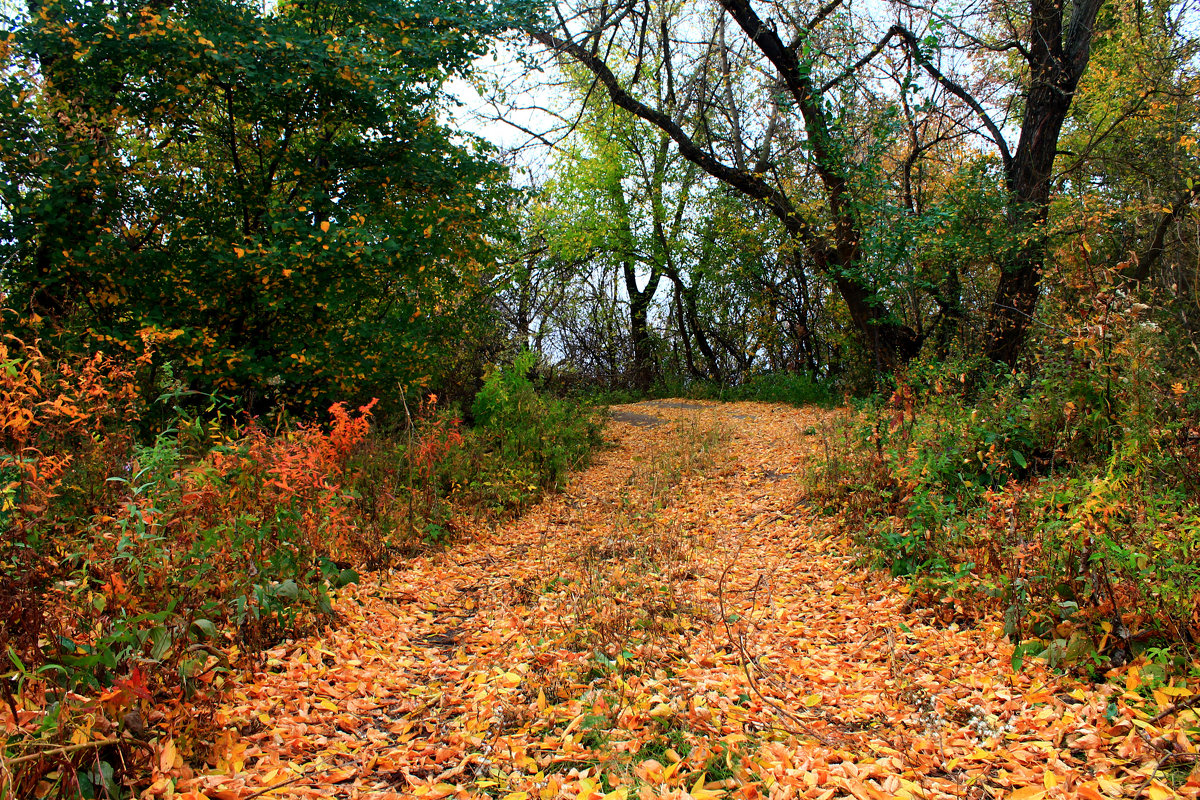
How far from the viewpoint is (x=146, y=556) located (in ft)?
8.95

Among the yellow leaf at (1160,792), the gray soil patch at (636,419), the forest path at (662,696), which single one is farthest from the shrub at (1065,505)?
the gray soil patch at (636,419)

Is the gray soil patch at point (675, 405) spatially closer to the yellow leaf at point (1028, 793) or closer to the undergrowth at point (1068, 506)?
the undergrowth at point (1068, 506)

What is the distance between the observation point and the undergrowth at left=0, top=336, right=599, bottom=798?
6.78 ft

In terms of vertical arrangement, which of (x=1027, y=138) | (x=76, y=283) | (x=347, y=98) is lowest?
(x=76, y=283)

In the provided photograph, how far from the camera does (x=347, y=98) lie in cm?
687

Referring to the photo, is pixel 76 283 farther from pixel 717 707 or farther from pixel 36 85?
pixel 717 707

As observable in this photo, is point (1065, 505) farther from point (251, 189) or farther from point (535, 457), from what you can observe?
point (251, 189)

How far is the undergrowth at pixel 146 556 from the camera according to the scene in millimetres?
2066

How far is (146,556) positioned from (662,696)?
7.26 feet

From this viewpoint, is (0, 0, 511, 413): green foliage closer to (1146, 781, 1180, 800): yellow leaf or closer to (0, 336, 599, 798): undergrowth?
(0, 336, 599, 798): undergrowth

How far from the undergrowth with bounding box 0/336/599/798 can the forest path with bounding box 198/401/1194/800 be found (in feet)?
0.81

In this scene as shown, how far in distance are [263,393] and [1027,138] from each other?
8.71 m

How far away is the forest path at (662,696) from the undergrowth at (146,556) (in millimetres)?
246

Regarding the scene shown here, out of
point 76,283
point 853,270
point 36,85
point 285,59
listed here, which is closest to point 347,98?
point 285,59
